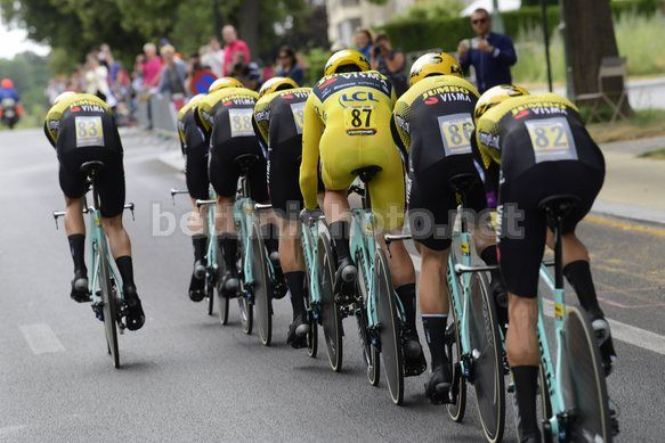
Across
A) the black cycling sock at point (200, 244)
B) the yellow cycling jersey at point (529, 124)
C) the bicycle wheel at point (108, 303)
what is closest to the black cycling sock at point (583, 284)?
the yellow cycling jersey at point (529, 124)

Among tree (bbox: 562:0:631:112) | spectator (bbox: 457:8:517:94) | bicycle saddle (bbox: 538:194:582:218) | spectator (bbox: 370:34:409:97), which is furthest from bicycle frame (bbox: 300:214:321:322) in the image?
tree (bbox: 562:0:631:112)

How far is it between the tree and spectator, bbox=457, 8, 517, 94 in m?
4.87

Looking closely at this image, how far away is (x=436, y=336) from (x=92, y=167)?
3.32m

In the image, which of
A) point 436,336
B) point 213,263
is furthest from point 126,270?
point 436,336

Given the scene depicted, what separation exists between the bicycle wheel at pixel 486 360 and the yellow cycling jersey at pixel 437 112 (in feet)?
2.49

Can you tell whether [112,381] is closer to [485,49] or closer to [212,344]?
[212,344]

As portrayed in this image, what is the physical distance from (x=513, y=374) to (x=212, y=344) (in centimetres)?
446

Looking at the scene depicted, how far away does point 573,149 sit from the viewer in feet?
19.6

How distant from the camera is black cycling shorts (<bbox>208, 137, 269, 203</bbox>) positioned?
1044 cm

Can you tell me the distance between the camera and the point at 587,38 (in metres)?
24.5

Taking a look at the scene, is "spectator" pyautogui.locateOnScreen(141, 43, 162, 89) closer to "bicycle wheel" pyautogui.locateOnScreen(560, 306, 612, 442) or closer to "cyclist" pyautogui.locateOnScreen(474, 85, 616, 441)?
"cyclist" pyautogui.locateOnScreen(474, 85, 616, 441)

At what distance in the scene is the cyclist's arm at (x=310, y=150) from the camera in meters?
8.58

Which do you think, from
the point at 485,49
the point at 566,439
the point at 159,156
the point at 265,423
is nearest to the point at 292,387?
the point at 265,423

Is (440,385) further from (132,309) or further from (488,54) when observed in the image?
(488,54)
